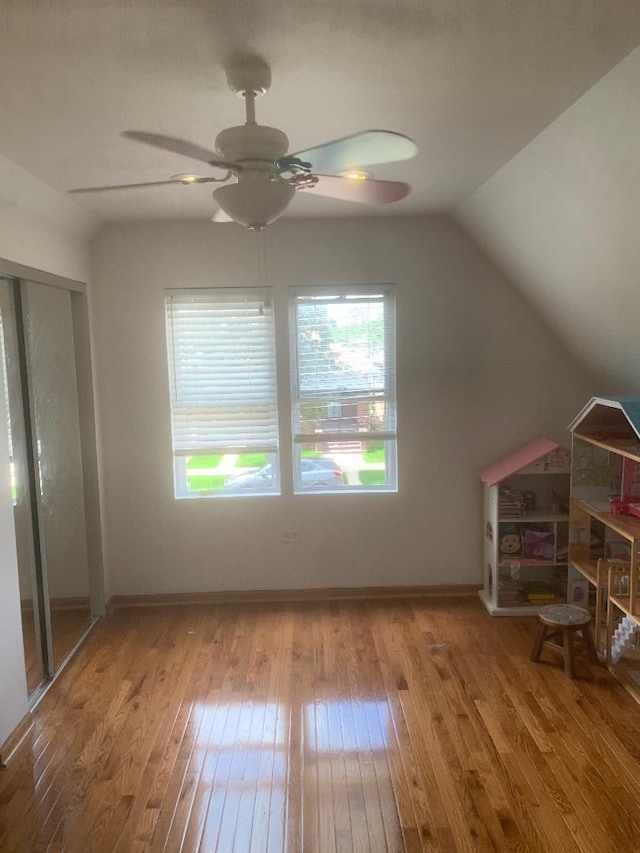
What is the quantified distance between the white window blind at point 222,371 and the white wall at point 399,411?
0.30 feet

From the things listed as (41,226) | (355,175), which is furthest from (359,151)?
(41,226)

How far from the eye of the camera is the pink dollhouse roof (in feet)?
12.5

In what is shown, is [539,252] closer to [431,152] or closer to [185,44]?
[431,152]

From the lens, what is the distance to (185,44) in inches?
66.1

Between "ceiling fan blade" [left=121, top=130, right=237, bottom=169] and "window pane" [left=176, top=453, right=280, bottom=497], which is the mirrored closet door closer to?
"window pane" [left=176, top=453, right=280, bottom=497]

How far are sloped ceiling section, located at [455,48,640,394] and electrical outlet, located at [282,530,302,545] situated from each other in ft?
7.05

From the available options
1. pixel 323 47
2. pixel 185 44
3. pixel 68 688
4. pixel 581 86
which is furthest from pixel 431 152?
pixel 68 688

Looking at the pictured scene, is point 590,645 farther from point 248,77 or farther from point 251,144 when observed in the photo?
point 248,77

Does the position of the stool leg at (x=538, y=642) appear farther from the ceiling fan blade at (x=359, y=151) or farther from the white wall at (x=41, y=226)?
the white wall at (x=41, y=226)


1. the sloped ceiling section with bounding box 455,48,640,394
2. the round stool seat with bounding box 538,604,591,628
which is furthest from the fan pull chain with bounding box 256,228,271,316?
the round stool seat with bounding box 538,604,591,628

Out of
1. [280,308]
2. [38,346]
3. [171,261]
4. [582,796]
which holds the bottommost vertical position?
[582,796]

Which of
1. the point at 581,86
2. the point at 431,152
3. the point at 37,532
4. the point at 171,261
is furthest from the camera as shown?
the point at 171,261

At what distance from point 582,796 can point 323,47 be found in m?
2.72

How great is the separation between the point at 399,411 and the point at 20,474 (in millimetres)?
2306
